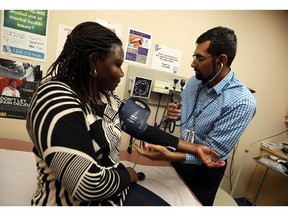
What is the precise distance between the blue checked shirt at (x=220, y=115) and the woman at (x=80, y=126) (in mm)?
563

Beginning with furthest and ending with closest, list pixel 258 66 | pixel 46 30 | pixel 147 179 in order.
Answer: pixel 258 66 < pixel 46 30 < pixel 147 179

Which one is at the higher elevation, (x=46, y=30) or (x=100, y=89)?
(x=46, y=30)

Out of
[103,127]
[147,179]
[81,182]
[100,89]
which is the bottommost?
[147,179]

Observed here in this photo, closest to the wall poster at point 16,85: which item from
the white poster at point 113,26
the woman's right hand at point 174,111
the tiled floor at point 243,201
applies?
the white poster at point 113,26

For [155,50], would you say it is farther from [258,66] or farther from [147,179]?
[258,66]

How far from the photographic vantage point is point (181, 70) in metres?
1.76

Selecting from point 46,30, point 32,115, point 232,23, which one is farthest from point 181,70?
point 32,115

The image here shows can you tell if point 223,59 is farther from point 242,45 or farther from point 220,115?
point 242,45

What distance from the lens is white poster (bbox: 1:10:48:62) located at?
4.26 feet

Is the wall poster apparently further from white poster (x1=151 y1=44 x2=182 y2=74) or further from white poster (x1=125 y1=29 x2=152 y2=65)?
white poster (x1=151 y1=44 x2=182 y2=74)

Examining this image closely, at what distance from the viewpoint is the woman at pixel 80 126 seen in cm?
56

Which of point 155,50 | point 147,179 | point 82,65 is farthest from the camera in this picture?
point 155,50

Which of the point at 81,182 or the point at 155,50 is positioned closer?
the point at 81,182

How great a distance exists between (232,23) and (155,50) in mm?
750
